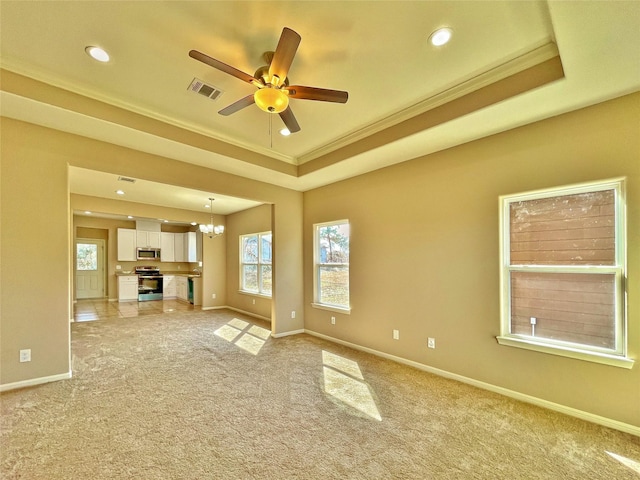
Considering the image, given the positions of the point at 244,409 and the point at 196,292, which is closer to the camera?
the point at 244,409

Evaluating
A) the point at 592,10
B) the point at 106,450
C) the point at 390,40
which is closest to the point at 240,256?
the point at 106,450

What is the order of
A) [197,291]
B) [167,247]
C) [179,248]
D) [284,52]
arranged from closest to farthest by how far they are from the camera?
[284,52], [197,291], [167,247], [179,248]

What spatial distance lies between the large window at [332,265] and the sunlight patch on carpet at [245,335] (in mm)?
1202

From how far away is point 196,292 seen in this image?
8211 mm

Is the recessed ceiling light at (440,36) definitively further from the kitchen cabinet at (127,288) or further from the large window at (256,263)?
the kitchen cabinet at (127,288)

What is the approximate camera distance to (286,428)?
2232mm

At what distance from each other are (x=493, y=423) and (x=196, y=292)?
793cm

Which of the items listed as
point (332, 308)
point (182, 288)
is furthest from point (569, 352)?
point (182, 288)

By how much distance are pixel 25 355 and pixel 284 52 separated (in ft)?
12.9

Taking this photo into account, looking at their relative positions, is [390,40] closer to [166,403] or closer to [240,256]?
[166,403]

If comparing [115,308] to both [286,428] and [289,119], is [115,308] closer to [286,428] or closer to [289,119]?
[286,428]

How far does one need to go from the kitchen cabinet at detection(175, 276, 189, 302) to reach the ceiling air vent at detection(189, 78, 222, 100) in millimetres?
7639

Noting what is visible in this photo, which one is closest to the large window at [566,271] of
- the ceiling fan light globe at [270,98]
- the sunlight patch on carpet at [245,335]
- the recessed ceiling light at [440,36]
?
the recessed ceiling light at [440,36]

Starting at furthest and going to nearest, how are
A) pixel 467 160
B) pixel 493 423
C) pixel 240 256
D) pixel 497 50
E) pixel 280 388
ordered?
1. pixel 240 256
2. pixel 467 160
3. pixel 280 388
4. pixel 493 423
5. pixel 497 50
